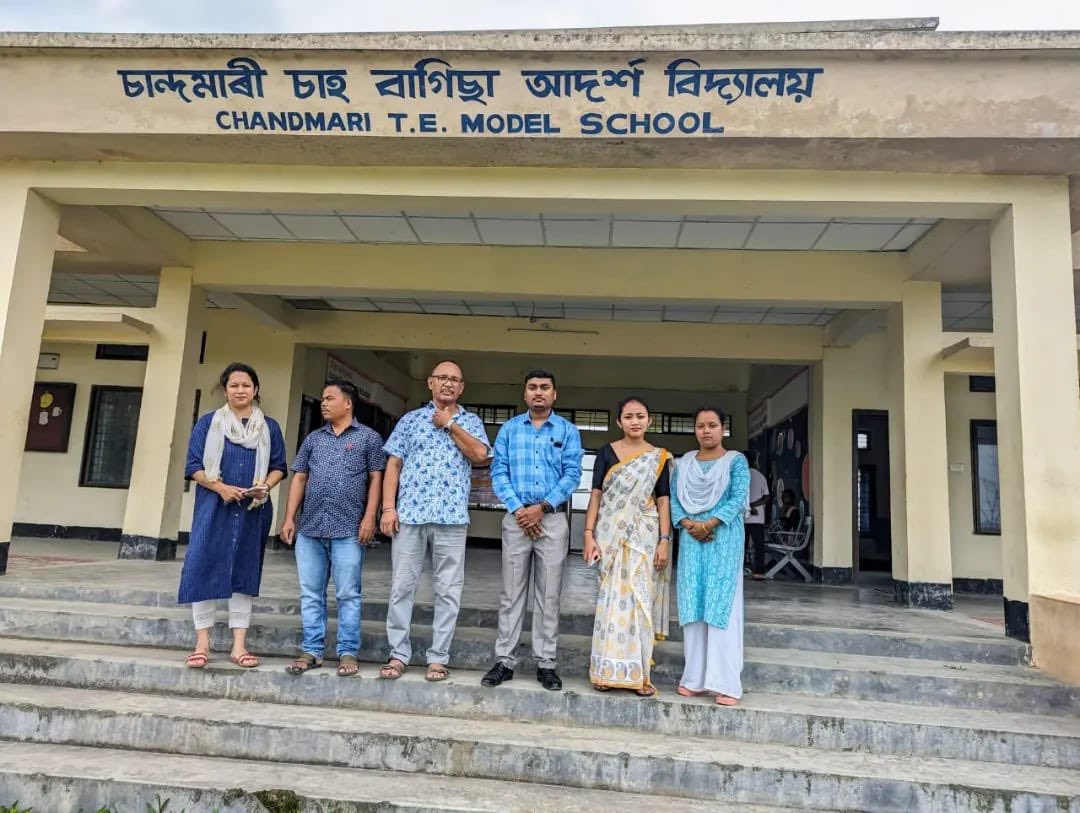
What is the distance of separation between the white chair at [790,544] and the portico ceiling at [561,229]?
3355mm

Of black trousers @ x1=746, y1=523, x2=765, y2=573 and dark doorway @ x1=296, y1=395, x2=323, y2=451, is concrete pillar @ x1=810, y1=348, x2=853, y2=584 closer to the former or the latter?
black trousers @ x1=746, y1=523, x2=765, y2=573

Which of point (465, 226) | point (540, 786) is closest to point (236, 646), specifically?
point (540, 786)

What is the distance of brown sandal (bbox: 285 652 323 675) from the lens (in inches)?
129

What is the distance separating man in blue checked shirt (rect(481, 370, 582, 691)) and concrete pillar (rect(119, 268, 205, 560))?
4306 mm

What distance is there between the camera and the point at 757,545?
7.83m

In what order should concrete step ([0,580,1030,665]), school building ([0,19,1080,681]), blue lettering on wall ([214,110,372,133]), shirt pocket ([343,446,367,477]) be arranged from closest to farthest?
shirt pocket ([343,446,367,477]), concrete step ([0,580,1030,665]), school building ([0,19,1080,681]), blue lettering on wall ([214,110,372,133])

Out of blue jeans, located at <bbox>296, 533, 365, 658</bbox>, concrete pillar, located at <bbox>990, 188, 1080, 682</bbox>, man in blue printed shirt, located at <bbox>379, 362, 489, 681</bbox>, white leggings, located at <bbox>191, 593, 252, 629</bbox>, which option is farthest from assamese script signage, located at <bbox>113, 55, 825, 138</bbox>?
white leggings, located at <bbox>191, 593, 252, 629</bbox>

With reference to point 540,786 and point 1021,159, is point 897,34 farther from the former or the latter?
point 540,786

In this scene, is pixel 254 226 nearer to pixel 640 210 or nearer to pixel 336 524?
pixel 640 210

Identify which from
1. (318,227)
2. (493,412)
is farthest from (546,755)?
(493,412)

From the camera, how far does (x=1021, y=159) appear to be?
4.20 m

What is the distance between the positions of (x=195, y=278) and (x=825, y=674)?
600 centimetres

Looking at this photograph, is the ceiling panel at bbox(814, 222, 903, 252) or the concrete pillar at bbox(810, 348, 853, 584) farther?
the concrete pillar at bbox(810, 348, 853, 584)

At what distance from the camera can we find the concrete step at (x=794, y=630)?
3904 millimetres
